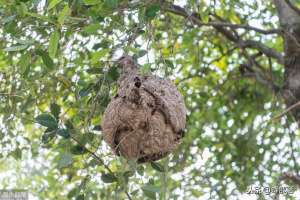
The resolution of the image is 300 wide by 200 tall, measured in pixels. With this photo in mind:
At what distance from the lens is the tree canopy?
162cm

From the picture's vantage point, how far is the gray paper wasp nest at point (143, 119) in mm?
1524

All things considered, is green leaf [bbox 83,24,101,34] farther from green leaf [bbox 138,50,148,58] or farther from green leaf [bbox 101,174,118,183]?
green leaf [bbox 101,174,118,183]

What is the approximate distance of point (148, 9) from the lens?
5.27ft

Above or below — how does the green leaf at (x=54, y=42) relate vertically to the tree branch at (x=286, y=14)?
below

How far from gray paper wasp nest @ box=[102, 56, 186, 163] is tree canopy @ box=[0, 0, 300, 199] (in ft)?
0.18

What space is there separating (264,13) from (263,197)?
6.10ft

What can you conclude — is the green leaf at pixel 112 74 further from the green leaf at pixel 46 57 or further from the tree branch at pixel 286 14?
the tree branch at pixel 286 14

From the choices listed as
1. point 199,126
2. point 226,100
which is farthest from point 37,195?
point 226,100

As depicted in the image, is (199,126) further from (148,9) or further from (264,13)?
(148,9)

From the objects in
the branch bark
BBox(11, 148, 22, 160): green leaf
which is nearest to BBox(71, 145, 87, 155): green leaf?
BBox(11, 148, 22, 160): green leaf

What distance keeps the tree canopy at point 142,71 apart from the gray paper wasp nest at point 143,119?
0.06 m

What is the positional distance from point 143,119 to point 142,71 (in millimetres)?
129

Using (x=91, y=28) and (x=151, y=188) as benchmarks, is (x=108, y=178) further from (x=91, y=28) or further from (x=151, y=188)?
(x=91, y=28)

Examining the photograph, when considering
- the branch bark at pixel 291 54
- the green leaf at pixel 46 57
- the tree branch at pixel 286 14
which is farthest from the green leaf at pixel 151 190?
the tree branch at pixel 286 14
